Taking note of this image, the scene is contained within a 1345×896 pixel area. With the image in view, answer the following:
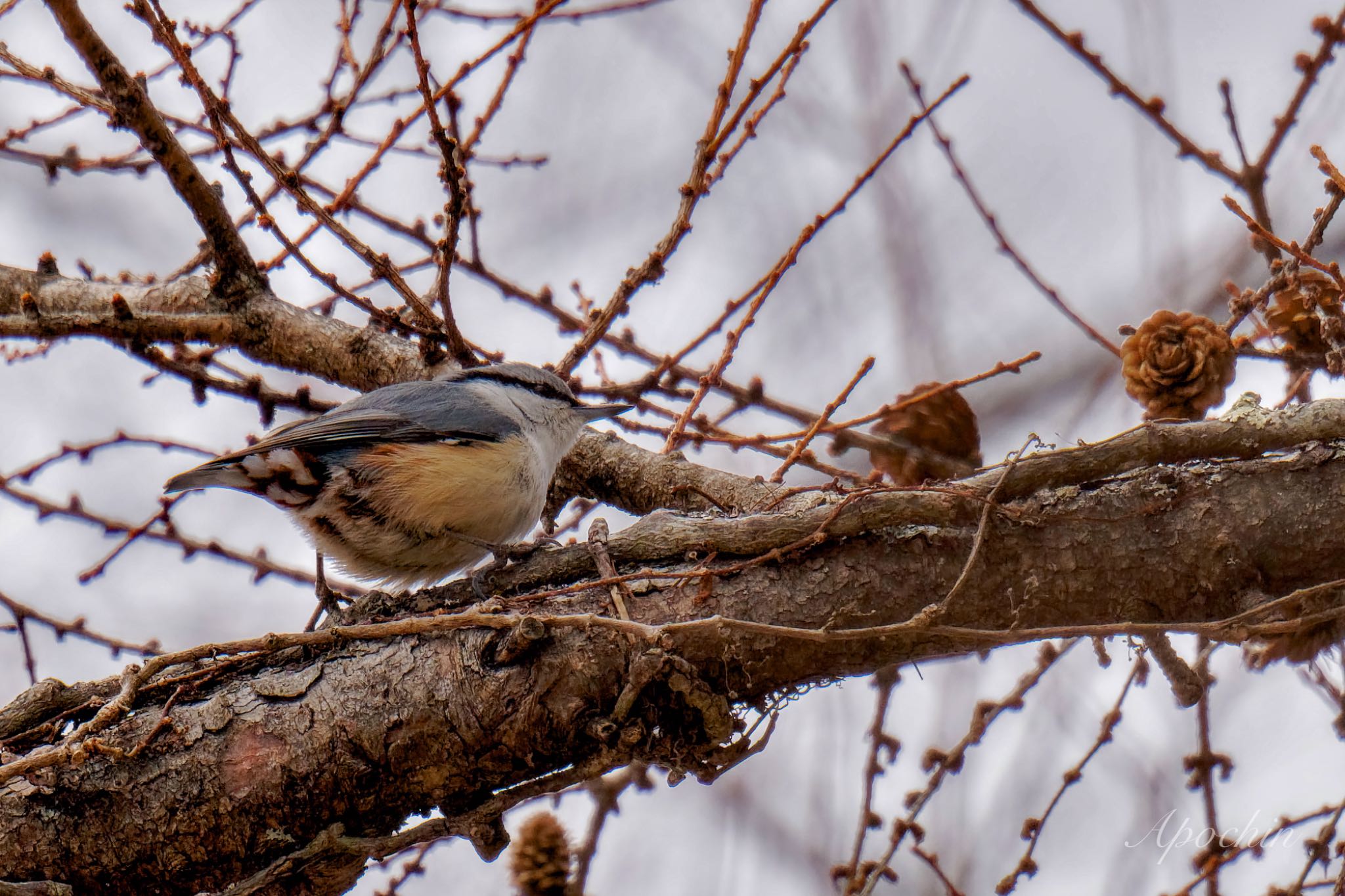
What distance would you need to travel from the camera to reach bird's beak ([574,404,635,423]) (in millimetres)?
3084

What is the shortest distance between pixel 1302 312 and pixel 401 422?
203cm

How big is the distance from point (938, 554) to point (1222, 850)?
0.86m

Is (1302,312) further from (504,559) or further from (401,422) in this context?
(401,422)

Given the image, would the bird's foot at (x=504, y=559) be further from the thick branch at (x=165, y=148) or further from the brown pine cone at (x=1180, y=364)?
the brown pine cone at (x=1180, y=364)

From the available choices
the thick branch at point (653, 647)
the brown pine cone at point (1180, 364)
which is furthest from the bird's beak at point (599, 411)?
the brown pine cone at point (1180, 364)

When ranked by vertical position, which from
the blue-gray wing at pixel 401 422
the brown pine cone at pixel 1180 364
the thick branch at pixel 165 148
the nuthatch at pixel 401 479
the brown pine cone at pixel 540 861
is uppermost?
the thick branch at pixel 165 148

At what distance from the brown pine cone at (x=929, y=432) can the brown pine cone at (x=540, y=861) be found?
4.04 feet

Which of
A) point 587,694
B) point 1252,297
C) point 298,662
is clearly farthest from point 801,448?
point 298,662

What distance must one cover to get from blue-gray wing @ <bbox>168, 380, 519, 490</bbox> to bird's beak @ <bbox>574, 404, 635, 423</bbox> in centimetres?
23

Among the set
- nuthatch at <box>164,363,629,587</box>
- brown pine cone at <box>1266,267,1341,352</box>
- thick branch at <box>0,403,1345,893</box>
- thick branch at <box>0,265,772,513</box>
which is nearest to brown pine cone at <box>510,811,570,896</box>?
nuthatch at <box>164,363,629,587</box>

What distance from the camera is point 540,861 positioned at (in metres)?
2.77

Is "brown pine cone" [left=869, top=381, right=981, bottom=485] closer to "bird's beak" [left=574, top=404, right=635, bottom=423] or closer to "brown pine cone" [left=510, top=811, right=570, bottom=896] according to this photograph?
"bird's beak" [left=574, top=404, right=635, bottom=423]

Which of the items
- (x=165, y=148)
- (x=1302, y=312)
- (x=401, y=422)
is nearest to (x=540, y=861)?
(x=401, y=422)

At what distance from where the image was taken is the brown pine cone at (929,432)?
287cm
